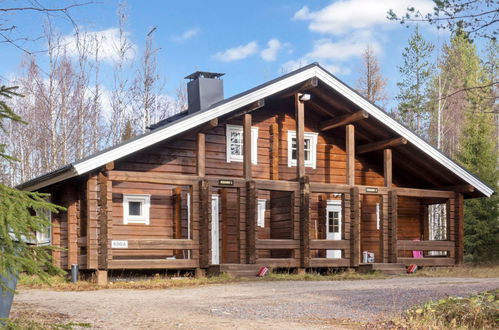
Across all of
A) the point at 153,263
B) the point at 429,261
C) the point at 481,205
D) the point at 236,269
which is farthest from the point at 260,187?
the point at 481,205

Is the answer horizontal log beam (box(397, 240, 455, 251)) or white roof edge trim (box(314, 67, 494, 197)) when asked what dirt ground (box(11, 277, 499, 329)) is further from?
white roof edge trim (box(314, 67, 494, 197))

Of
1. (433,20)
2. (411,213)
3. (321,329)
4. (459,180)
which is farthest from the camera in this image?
(411,213)

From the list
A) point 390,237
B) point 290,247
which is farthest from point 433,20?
point 390,237

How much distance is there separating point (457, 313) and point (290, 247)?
10.9m

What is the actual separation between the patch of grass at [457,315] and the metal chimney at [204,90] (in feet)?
47.3

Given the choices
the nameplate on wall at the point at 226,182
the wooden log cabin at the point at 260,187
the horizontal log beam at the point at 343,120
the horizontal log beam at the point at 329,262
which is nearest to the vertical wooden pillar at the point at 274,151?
the wooden log cabin at the point at 260,187

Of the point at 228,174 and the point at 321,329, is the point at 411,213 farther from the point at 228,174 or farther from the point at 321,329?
the point at 321,329

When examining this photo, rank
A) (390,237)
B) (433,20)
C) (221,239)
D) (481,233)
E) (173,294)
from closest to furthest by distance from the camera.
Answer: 1. (433,20)
2. (173,294)
3. (221,239)
4. (390,237)
5. (481,233)

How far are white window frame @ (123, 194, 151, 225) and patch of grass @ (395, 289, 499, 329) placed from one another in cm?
1146

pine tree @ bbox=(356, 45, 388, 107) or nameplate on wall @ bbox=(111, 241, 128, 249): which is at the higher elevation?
pine tree @ bbox=(356, 45, 388, 107)

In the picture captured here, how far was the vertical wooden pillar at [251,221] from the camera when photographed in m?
18.9

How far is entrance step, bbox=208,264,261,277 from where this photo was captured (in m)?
18.1

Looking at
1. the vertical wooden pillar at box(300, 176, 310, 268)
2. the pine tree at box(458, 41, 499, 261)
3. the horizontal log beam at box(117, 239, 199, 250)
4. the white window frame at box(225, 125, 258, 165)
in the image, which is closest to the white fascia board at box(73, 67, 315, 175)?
the white window frame at box(225, 125, 258, 165)

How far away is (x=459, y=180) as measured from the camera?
23.1 m
